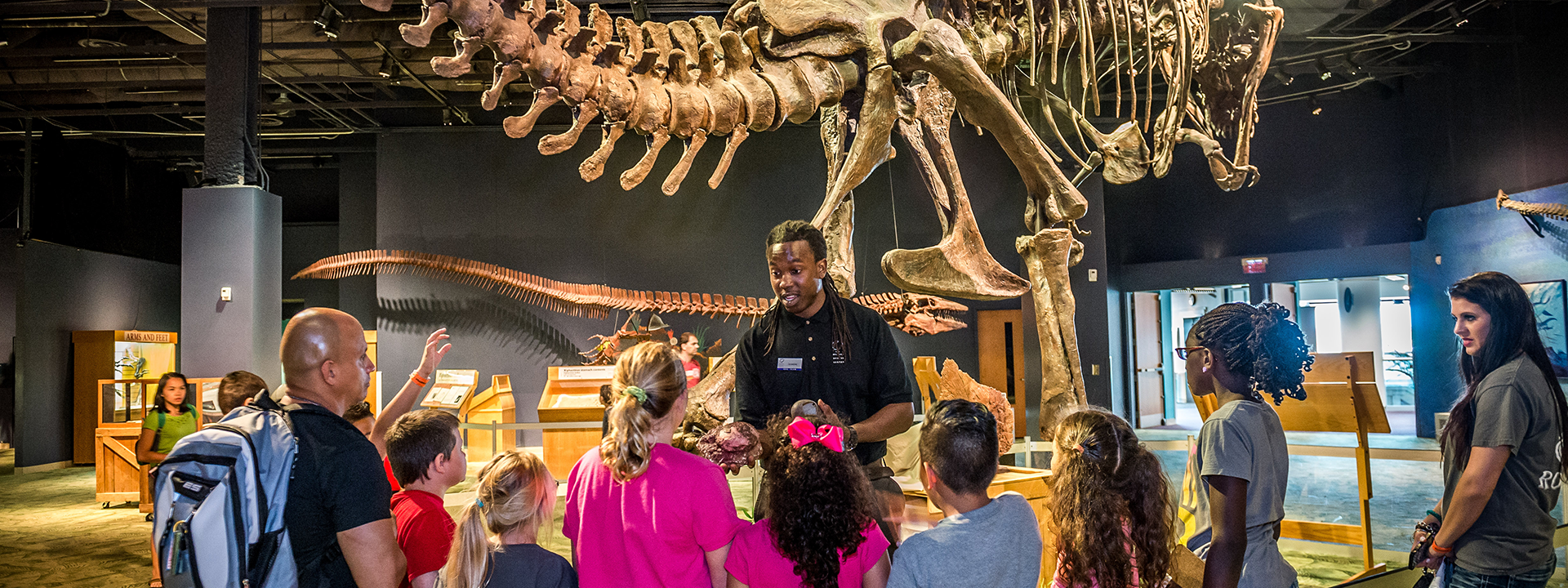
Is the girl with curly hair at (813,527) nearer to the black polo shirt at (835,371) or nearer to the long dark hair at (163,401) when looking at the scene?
the black polo shirt at (835,371)

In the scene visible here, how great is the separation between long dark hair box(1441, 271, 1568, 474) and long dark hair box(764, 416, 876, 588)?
1.65 m

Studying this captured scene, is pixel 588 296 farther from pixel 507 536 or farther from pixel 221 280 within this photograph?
pixel 507 536

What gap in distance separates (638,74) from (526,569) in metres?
2.08

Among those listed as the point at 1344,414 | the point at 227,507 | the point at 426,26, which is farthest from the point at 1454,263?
the point at 227,507

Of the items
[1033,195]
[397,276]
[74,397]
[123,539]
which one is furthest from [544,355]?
[1033,195]

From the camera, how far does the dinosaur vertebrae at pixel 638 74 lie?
2824 mm

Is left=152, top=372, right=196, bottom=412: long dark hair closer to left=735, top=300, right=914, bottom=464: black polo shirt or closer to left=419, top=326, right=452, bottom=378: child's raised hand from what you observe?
left=419, top=326, right=452, bottom=378: child's raised hand

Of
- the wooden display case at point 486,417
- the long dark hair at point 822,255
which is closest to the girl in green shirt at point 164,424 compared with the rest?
the wooden display case at point 486,417

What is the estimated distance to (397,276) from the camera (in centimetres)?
1129

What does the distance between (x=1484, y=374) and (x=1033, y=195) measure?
2.53m

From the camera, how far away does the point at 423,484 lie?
2.38m

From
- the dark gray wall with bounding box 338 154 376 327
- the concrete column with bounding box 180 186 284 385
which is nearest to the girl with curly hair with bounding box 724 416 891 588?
the concrete column with bounding box 180 186 284 385

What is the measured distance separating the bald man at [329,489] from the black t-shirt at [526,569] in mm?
298

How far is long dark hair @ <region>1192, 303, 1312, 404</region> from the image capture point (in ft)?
7.04
